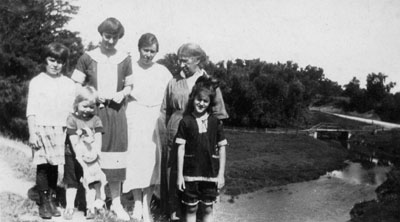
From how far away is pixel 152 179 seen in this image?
4641 millimetres

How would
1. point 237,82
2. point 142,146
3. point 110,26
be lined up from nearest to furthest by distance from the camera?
point 110,26
point 142,146
point 237,82

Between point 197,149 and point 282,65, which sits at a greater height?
point 282,65

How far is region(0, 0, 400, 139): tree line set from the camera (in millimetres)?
22500

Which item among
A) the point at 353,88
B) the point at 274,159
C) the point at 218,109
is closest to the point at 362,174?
the point at 274,159

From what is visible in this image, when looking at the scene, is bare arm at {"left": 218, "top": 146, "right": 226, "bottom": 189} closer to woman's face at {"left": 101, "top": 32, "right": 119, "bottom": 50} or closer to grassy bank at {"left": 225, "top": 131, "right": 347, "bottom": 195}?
woman's face at {"left": 101, "top": 32, "right": 119, "bottom": 50}

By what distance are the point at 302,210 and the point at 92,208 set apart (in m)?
21.6

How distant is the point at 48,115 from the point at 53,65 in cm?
56

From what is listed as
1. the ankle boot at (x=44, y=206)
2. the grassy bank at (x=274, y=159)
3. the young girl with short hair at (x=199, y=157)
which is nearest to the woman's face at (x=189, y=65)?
the young girl with short hair at (x=199, y=157)

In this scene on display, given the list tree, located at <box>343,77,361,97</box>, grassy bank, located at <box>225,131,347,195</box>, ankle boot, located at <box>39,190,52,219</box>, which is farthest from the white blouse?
tree, located at <box>343,77,361,97</box>

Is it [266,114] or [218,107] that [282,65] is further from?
[218,107]

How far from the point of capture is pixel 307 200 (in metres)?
25.9

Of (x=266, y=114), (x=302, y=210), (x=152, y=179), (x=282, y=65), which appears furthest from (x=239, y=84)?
(x=152, y=179)

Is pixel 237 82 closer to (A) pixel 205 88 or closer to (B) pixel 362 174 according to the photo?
(B) pixel 362 174

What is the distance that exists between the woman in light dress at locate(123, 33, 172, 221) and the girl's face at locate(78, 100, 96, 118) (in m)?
0.60
